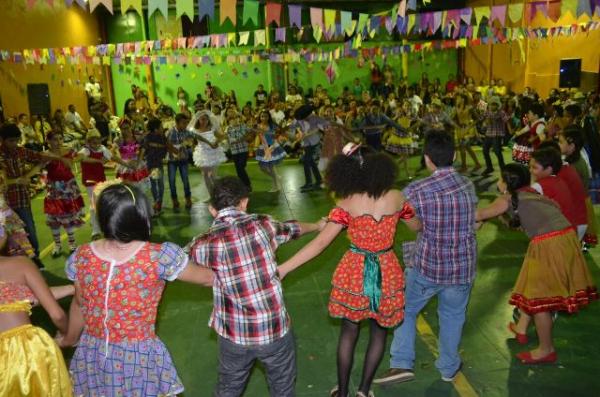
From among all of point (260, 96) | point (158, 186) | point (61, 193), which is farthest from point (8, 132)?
point (260, 96)

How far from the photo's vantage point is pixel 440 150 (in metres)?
3.19

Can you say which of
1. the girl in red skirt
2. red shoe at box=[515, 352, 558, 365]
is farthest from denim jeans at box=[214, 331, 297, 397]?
red shoe at box=[515, 352, 558, 365]

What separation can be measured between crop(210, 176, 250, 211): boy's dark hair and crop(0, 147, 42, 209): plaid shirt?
4.30m

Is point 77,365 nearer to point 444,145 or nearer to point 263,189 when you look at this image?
point 444,145

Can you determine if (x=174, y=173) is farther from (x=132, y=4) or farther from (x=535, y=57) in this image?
(x=535, y=57)

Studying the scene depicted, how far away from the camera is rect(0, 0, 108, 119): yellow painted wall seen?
1393cm

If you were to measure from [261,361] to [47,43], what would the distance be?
16.5m

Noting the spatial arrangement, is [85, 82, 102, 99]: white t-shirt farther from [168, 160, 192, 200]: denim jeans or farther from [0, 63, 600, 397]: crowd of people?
[0, 63, 600, 397]: crowd of people

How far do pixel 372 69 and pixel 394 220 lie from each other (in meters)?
18.9

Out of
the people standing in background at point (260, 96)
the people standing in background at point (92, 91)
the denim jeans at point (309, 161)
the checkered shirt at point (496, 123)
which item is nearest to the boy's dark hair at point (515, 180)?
the denim jeans at point (309, 161)

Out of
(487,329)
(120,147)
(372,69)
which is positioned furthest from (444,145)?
(372,69)

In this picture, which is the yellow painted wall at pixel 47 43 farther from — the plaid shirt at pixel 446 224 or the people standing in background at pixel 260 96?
the plaid shirt at pixel 446 224

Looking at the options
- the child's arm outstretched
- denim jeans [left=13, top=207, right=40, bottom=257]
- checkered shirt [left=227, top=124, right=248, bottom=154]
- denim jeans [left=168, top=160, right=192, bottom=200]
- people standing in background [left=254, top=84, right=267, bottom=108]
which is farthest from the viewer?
people standing in background [left=254, top=84, right=267, bottom=108]

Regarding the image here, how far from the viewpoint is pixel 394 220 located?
117 inches
